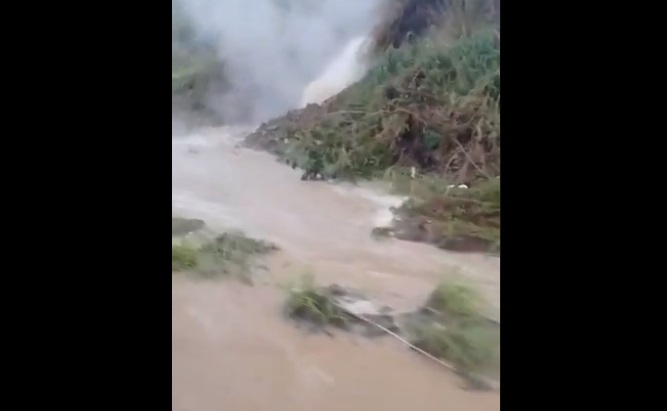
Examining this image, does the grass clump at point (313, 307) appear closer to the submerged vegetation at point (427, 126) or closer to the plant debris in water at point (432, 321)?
the plant debris in water at point (432, 321)

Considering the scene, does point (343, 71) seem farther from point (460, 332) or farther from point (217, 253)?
point (460, 332)

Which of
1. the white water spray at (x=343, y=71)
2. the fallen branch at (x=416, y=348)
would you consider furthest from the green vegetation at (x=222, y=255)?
the white water spray at (x=343, y=71)

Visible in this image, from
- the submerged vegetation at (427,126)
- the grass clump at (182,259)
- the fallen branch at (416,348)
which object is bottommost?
the fallen branch at (416,348)

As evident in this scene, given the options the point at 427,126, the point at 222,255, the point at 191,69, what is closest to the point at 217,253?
the point at 222,255

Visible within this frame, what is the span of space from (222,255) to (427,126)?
430 mm

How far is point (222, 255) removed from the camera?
1252 millimetres

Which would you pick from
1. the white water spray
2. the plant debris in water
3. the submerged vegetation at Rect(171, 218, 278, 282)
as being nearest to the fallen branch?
the plant debris in water

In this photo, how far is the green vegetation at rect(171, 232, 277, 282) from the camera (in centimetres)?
125

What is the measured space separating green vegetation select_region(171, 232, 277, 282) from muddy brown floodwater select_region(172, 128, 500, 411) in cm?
2

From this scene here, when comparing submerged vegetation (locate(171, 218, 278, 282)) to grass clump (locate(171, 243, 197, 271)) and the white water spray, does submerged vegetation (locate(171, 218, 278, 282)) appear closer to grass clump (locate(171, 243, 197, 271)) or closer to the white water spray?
grass clump (locate(171, 243, 197, 271))

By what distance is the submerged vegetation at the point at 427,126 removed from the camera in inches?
48.7

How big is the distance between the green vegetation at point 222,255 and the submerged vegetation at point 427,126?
0.54 feet
